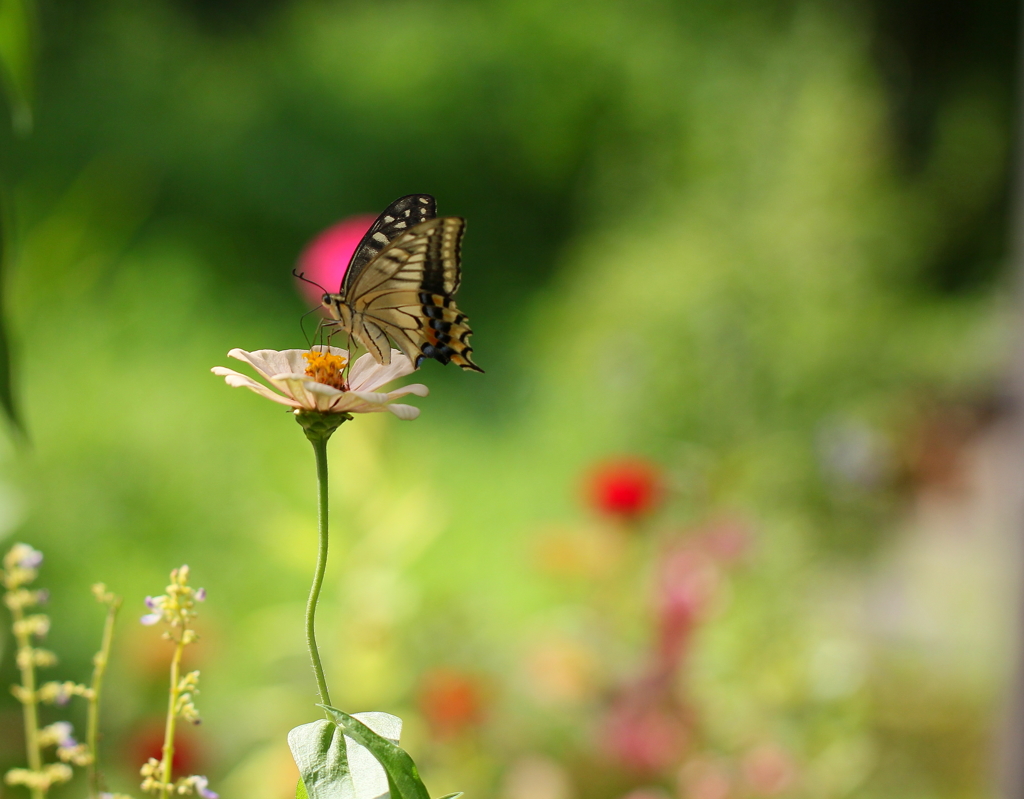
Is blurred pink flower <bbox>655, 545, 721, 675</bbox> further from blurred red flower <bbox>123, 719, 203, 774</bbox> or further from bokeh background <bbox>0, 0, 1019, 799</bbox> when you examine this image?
blurred red flower <bbox>123, 719, 203, 774</bbox>

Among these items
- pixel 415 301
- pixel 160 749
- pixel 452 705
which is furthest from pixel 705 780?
pixel 415 301

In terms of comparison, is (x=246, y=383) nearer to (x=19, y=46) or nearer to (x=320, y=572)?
(x=320, y=572)

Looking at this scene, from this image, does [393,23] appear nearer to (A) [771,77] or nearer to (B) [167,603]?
(A) [771,77]

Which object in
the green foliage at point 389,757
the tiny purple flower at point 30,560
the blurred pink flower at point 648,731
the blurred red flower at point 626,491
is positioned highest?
the blurred red flower at point 626,491

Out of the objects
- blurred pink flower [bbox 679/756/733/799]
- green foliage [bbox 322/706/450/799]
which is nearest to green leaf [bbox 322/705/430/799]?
green foliage [bbox 322/706/450/799]

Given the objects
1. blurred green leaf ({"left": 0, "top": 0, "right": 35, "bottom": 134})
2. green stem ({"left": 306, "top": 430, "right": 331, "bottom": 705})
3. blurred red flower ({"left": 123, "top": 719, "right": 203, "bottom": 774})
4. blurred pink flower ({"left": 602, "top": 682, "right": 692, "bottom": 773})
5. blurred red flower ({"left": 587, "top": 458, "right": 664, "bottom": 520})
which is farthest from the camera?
blurred red flower ({"left": 587, "top": 458, "right": 664, "bottom": 520})

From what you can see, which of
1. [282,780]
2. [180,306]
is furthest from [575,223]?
[282,780]

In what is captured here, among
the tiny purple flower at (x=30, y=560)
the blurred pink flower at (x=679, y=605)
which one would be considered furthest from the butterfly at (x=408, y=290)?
the blurred pink flower at (x=679, y=605)

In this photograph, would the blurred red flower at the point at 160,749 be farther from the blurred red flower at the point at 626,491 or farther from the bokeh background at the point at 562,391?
the blurred red flower at the point at 626,491
